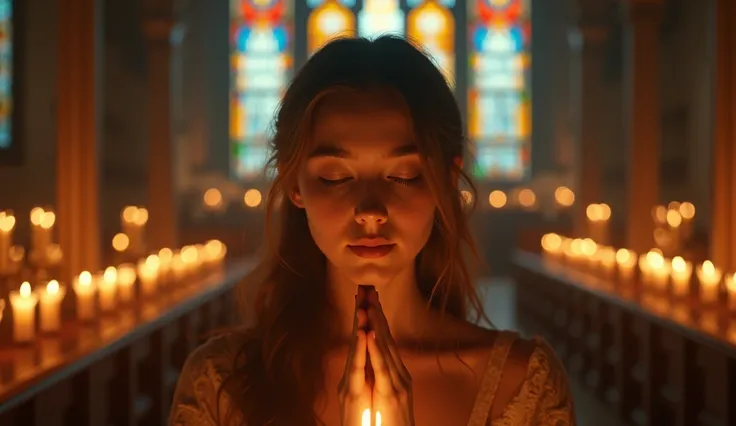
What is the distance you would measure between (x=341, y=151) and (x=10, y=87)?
10.9m

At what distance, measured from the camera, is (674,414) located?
5.50 m

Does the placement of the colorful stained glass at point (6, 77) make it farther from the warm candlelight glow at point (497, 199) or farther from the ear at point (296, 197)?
the ear at point (296, 197)

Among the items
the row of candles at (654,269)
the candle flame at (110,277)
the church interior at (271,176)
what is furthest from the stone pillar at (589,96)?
the candle flame at (110,277)

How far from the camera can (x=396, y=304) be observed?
1.88m

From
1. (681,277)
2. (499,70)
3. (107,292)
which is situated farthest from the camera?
(499,70)

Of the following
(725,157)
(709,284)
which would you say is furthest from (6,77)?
(709,284)

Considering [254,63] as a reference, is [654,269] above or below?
below

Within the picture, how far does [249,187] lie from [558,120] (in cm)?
583

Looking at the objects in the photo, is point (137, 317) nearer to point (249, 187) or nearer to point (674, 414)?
point (674, 414)

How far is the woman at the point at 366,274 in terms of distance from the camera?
173 cm

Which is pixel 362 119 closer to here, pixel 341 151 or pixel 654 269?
pixel 341 151

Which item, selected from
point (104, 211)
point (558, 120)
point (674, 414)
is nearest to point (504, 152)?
point (558, 120)

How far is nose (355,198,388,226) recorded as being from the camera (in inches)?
66.1

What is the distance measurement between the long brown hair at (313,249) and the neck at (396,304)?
0.09 ft
